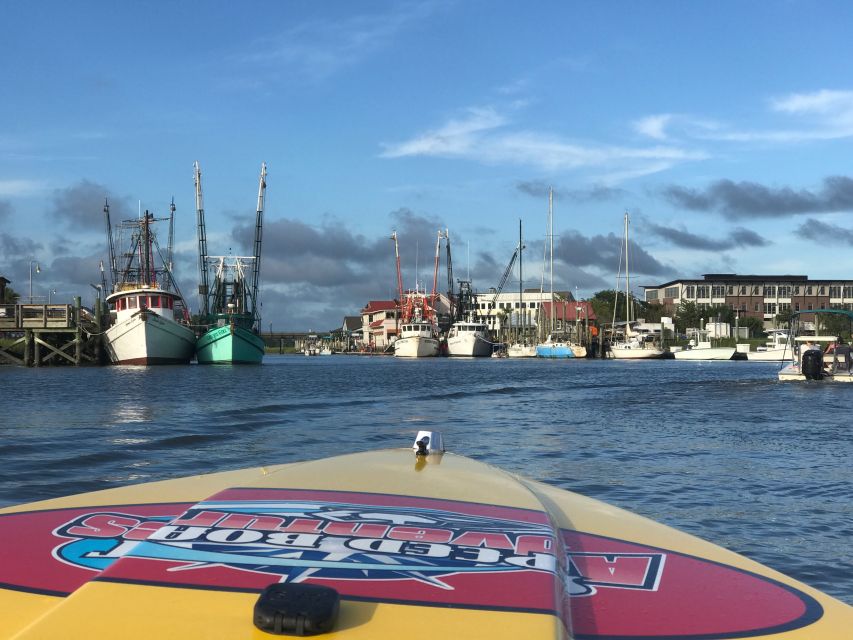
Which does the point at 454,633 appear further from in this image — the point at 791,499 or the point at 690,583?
the point at 791,499

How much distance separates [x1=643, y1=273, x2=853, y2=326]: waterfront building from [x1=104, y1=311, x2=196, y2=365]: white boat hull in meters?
85.4

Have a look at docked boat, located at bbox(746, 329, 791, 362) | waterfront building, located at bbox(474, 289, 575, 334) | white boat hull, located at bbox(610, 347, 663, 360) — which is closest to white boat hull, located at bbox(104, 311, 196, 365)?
white boat hull, located at bbox(610, 347, 663, 360)

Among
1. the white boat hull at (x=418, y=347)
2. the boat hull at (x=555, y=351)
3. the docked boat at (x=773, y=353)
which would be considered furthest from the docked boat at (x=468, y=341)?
the docked boat at (x=773, y=353)

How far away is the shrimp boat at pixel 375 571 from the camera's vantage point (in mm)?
2023

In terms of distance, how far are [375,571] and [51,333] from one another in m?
61.1

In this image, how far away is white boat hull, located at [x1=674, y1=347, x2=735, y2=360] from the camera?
77500 mm

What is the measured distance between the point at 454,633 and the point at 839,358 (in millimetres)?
38545

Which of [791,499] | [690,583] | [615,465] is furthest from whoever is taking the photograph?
[615,465]

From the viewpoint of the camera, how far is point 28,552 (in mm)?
2986

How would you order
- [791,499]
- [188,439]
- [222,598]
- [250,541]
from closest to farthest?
[222,598] → [250,541] → [791,499] → [188,439]

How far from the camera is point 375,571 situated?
2379 mm

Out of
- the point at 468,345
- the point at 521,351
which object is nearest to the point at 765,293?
the point at 521,351

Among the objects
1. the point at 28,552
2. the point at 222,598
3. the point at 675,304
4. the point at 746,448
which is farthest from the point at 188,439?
the point at 675,304

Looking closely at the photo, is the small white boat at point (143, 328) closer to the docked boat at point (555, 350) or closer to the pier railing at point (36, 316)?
the pier railing at point (36, 316)
